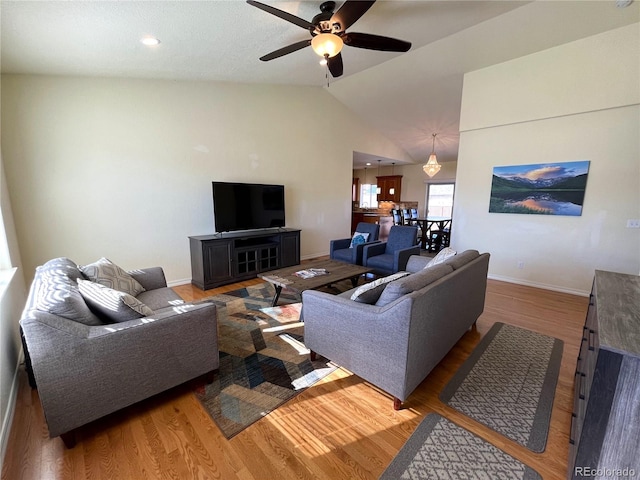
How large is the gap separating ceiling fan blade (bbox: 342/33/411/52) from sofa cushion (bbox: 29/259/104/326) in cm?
285

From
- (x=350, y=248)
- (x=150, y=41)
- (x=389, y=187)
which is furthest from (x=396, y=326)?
(x=389, y=187)

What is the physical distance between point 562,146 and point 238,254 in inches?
193

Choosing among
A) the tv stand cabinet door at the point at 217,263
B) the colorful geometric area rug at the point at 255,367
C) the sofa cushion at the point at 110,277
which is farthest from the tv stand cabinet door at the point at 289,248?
the sofa cushion at the point at 110,277

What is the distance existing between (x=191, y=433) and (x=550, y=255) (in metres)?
4.88

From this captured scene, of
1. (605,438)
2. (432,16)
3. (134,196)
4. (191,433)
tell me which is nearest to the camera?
(605,438)

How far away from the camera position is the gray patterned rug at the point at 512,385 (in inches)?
63.5

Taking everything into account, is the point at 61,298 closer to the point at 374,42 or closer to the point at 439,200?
the point at 374,42

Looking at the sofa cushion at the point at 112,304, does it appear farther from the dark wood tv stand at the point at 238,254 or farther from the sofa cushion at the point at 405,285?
the dark wood tv stand at the point at 238,254

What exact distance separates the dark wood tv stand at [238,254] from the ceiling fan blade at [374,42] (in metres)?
2.91

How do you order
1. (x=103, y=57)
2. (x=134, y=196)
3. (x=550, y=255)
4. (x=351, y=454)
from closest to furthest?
(x=351, y=454)
(x=103, y=57)
(x=134, y=196)
(x=550, y=255)

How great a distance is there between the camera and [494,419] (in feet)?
5.42

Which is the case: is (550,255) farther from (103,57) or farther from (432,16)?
(103,57)

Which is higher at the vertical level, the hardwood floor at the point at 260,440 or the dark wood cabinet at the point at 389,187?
the dark wood cabinet at the point at 389,187

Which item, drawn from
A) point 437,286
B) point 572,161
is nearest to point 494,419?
point 437,286
